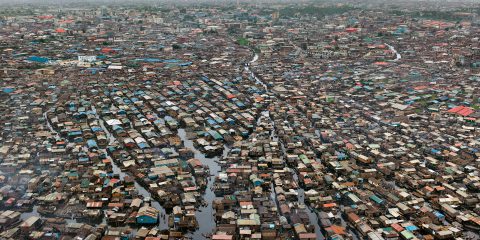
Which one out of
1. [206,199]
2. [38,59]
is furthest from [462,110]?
[38,59]

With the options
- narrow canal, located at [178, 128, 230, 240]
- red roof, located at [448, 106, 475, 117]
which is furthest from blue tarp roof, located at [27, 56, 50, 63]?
red roof, located at [448, 106, 475, 117]

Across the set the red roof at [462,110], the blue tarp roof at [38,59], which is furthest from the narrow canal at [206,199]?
the blue tarp roof at [38,59]

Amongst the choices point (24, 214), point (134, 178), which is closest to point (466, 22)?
point (134, 178)

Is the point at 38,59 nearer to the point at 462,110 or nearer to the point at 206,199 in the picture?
the point at 206,199

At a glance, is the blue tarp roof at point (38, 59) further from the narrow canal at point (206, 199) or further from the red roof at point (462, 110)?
the red roof at point (462, 110)

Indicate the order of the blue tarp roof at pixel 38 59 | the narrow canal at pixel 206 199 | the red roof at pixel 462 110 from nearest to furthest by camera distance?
the narrow canal at pixel 206 199
the red roof at pixel 462 110
the blue tarp roof at pixel 38 59

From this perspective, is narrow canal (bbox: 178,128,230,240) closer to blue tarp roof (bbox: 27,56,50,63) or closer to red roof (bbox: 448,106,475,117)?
red roof (bbox: 448,106,475,117)

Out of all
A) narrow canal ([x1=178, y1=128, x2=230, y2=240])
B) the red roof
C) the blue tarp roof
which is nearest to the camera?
narrow canal ([x1=178, y1=128, x2=230, y2=240])

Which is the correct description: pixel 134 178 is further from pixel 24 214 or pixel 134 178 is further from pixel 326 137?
pixel 326 137

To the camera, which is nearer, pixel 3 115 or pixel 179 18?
pixel 3 115
